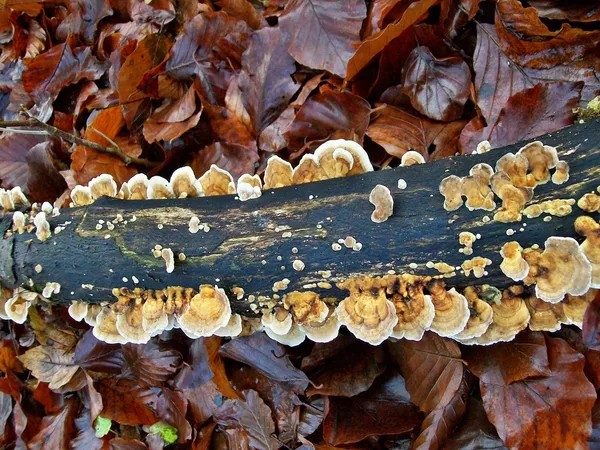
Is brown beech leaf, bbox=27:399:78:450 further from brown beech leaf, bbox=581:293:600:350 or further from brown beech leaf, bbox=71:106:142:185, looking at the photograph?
brown beech leaf, bbox=581:293:600:350

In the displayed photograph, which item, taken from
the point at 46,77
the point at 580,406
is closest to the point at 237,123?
the point at 46,77

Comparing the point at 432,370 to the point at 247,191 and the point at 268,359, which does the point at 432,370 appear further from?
the point at 247,191

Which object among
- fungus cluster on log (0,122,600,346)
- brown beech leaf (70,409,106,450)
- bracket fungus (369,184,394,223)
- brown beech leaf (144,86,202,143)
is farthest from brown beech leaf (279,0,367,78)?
brown beech leaf (70,409,106,450)

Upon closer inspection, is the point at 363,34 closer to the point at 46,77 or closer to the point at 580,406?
the point at 580,406

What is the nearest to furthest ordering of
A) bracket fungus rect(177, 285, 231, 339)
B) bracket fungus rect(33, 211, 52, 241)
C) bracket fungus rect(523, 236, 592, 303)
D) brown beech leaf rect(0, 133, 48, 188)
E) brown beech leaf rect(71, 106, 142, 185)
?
bracket fungus rect(523, 236, 592, 303) → bracket fungus rect(177, 285, 231, 339) → bracket fungus rect(33, 211, 52, 241) → brown beech leaf rect(71, 106, 142, 185) → brown beech leaf rect(0, 133, 48, 188)

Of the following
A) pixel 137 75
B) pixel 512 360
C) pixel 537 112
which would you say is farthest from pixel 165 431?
pixel 537 112

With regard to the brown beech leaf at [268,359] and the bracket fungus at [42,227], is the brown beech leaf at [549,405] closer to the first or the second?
the brown beech leaf at [268,359]

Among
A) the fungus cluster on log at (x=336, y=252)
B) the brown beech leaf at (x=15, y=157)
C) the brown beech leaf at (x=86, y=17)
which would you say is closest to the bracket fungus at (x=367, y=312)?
the fungus cluster on log at (x=336, y=252)
